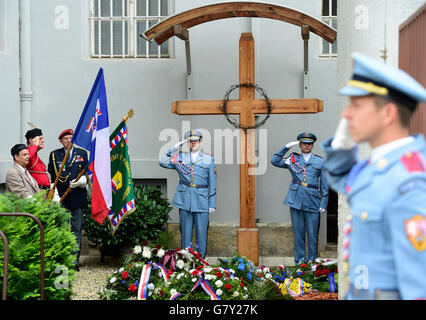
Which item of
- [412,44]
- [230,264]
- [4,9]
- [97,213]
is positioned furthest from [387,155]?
[4,9]

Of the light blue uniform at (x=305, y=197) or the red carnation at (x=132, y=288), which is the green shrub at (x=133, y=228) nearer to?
the light blue uniform at (x=305, y=197)

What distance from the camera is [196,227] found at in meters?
7.53

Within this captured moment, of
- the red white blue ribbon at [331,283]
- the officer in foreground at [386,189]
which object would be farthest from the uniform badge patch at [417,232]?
the red white blue ribbon at [331,283]

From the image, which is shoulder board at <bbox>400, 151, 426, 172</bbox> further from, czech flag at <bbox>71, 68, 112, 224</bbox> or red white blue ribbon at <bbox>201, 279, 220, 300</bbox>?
czech flag at <bbox>71, 68, 112, 224</bbox>

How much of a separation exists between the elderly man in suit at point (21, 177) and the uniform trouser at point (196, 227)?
1.81 metres

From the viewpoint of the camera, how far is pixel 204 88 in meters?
8.51

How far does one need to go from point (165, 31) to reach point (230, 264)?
3.15 metres

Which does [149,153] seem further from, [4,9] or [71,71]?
[4,9]

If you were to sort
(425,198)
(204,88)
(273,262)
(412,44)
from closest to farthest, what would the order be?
(425,198) < (412,44) < (273,262) < (204,88)

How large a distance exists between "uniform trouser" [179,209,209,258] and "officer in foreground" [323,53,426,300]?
5389 millimetres

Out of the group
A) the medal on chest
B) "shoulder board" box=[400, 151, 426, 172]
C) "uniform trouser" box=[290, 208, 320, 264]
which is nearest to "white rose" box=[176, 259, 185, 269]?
"uniform trouser" box=[290, 208, 320, 264]

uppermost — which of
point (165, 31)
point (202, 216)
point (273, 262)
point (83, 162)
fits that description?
point (165, 31)

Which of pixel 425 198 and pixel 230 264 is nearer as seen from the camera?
pixel 425 198

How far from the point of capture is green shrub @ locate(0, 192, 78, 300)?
4438mm
